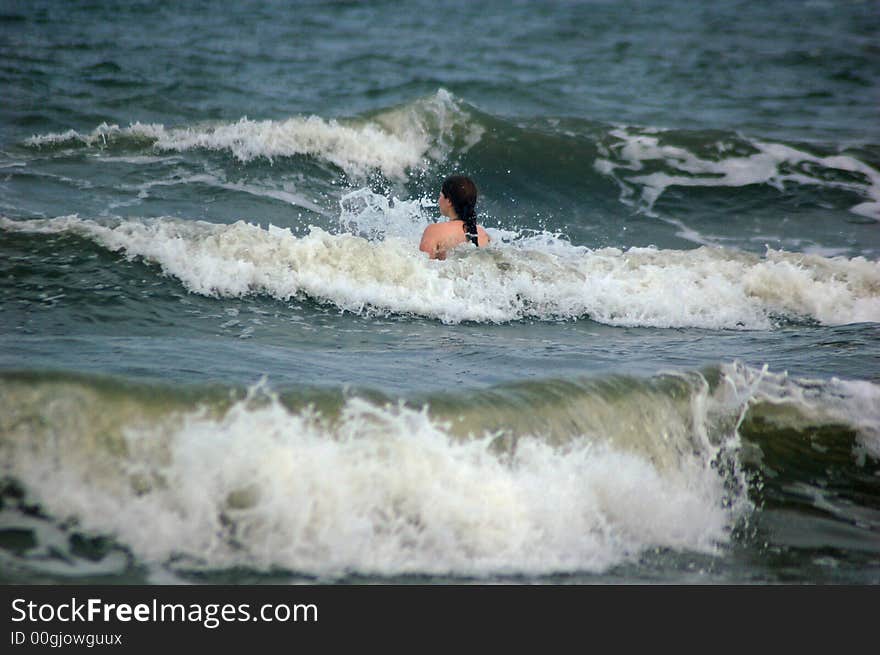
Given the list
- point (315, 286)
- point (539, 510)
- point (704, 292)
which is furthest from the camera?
point (704, 292)

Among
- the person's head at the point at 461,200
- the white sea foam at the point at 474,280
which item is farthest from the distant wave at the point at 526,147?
the person's head at the point at 461,200

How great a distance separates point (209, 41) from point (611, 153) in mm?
8262

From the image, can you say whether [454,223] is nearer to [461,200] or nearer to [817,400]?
[461,200]

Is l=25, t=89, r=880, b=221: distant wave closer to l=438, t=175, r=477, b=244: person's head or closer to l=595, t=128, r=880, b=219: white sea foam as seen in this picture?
l=595, t=128, r=880, b=219: white sea foam

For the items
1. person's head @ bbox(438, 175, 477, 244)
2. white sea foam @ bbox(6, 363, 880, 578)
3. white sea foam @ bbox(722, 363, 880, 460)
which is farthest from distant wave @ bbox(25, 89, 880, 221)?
white sea foam @ bbox(6, 363, 880, 578)

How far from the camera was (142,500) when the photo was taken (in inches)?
161

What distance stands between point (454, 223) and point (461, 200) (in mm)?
205

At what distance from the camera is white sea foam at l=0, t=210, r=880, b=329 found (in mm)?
7789

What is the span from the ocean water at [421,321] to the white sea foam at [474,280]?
34 mm

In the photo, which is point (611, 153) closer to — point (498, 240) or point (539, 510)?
point (498, 240)

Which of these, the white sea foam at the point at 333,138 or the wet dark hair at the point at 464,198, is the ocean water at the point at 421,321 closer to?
the white sea foam at the point at 333,138

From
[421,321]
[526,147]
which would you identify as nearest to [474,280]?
[421,321]

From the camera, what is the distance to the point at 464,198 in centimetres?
860
